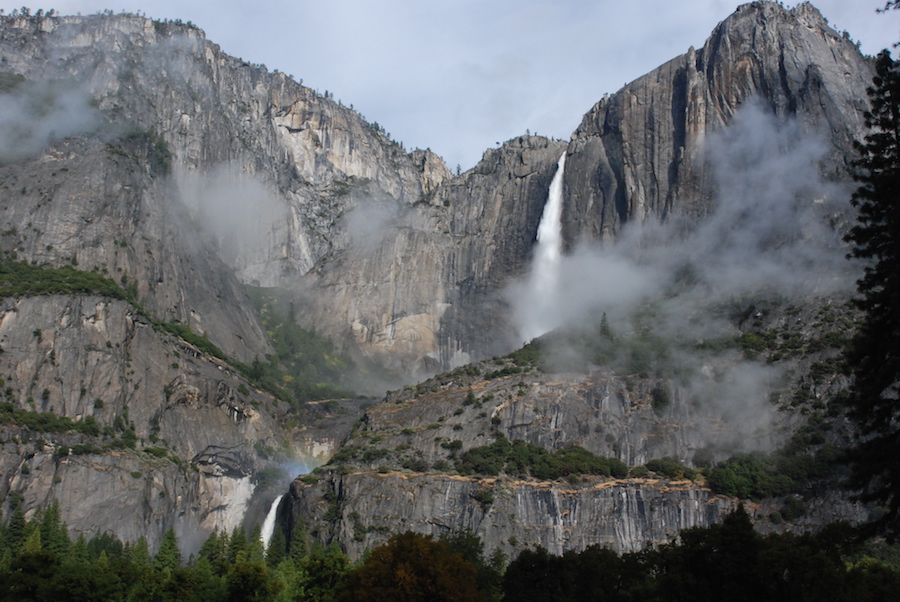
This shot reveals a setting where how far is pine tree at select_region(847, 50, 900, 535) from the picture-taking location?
2778 cm

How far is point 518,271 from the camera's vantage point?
535 ft

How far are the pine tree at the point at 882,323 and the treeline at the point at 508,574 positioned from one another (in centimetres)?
261

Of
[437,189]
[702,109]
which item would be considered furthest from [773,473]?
[437,189]

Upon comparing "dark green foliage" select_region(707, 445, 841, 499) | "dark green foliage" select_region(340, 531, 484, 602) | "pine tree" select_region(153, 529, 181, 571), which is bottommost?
"dark green foliage" select_region(340, 531, 484, 602)

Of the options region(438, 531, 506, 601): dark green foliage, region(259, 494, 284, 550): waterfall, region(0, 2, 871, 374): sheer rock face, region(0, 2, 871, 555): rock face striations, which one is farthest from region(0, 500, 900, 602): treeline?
region(0, 2, 871, 374): sheer rock face

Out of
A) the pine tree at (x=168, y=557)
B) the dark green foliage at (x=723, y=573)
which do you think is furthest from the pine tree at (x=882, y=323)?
the pine tree at (x=168, y=557)

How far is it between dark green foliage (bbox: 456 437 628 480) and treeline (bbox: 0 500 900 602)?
48.0 feet

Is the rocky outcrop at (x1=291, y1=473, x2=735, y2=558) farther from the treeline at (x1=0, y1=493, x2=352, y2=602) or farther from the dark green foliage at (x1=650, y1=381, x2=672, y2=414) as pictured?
the treeline at (x1=0, y1=493, x2=352, y2=602)

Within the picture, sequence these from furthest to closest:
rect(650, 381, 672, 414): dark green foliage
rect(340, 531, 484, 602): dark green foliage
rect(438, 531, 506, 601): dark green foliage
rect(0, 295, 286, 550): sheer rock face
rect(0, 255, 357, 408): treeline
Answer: rect(0, 255, 357, 408): treeline < rect(650, 381, 672, 414): dark green foliage < rect(0, 295, 286, 550): sheer rock face < rect(438, 531, 506, 601): dark green foliage < rect(340, 531, 484, 602): dark green foliage

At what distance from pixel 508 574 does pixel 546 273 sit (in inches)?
4061

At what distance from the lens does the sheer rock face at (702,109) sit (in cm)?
13250

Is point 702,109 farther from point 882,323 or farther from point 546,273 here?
point 882,323

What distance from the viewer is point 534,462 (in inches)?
3883

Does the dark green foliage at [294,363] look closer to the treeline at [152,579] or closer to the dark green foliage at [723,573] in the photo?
the treeline at [152,579]
